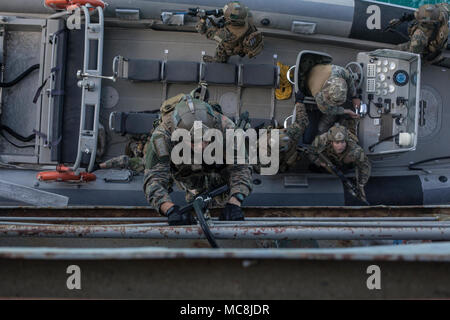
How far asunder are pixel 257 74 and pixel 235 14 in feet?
2.18

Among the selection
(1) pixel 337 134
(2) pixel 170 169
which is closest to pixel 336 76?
(1) pixel 337 134

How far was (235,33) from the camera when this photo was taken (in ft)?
11.7

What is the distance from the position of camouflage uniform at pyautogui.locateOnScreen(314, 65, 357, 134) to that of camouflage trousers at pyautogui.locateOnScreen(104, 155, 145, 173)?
1.79 metres

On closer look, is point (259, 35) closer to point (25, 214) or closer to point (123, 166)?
point (123, 166)

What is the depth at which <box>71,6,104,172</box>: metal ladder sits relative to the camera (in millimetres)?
3531

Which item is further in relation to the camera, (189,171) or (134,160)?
(134,160)

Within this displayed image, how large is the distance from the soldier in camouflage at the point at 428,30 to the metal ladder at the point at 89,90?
2984mm

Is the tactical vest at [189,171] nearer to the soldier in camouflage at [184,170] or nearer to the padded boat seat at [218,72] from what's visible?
the soldier in camouflage at [184,170]

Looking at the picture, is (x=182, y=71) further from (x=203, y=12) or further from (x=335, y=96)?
(x=335, y=96)

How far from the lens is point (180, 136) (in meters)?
2.38

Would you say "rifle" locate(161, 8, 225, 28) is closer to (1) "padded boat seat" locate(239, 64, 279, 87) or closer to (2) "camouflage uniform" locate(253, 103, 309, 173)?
(1) "padded boat seat" locate(239, 64, 279, 87)

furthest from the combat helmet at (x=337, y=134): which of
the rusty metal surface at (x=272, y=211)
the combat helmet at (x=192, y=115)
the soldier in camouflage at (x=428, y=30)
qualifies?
the combat helmet at (x=192, y=115)

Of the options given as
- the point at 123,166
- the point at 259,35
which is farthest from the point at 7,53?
the point at 259,35

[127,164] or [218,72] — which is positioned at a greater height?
[218,72]
